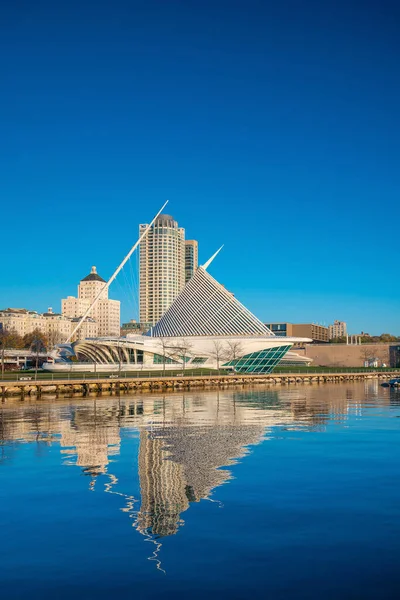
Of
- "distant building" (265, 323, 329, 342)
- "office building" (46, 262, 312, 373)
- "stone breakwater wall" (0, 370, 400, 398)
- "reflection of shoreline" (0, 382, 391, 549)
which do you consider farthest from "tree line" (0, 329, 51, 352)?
"reflection of shoreline" (0, 382, 391, 549)

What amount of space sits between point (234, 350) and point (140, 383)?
1058 inches

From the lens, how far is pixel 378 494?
51.3 feet

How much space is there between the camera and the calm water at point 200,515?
10250 millimetres

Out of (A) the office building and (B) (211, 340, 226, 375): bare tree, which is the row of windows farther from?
(B) (211, 340, 226, 375): bare tree

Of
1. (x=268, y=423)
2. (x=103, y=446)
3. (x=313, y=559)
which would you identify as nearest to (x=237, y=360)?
(x=268, y=423)

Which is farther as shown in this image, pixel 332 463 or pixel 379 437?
pixel 379 437

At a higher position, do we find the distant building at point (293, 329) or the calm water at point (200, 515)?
the distant building at point (293, 329)

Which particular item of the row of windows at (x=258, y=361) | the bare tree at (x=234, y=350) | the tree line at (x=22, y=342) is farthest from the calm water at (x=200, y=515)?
the tree line at (x=22, y=342)

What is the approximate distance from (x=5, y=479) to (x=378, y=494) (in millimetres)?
10217

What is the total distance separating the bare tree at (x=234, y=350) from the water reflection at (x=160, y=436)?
44.4 meters

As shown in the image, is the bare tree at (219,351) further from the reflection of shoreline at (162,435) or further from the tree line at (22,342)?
the tree line at (22,342)

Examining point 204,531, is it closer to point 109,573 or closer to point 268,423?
point 109,573

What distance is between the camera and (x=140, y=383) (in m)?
68.1

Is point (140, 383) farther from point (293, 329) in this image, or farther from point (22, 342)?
point (293, 329)
